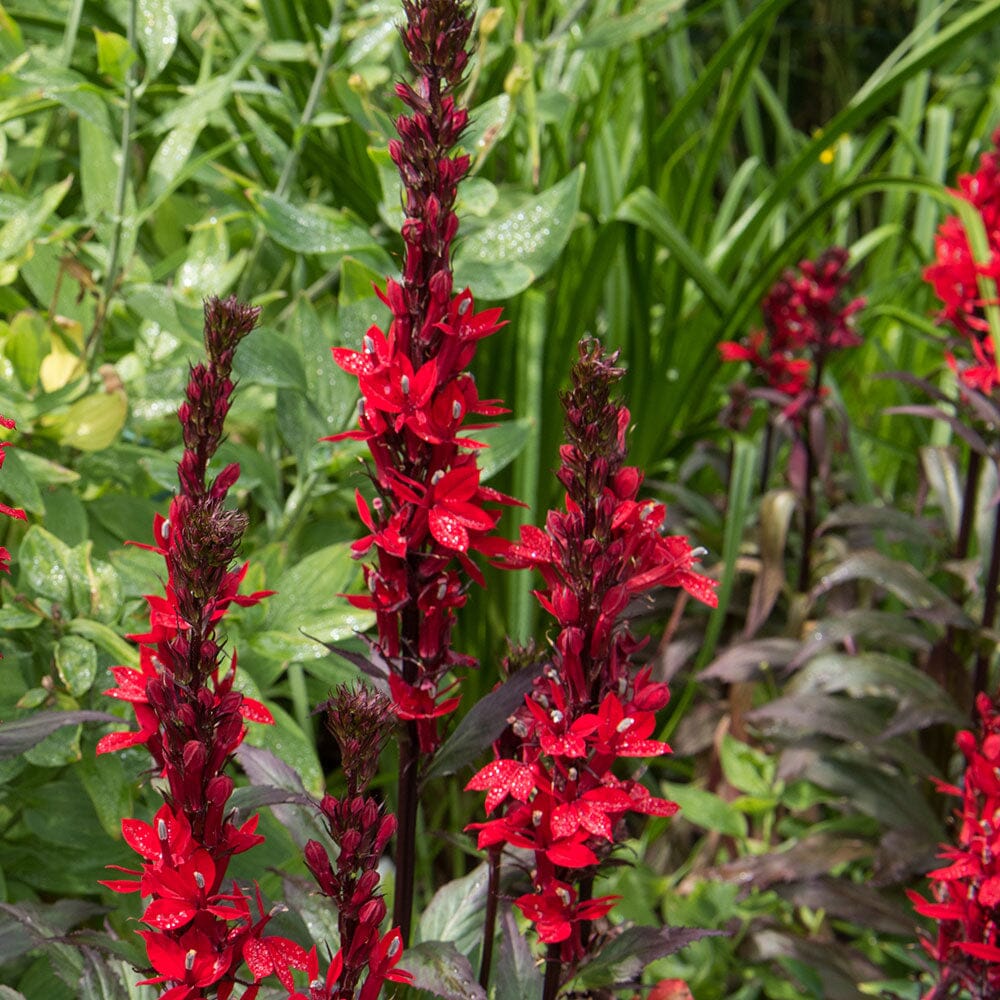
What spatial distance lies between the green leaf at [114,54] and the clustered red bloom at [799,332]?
4.08 feet

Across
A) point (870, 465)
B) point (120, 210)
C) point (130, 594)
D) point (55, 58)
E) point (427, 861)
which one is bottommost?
point (427, 861)

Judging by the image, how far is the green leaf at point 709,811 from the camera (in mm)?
2033

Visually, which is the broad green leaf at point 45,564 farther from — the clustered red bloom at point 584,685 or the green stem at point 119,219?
the clustered red bloom at point 584,685

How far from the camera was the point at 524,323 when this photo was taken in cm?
223

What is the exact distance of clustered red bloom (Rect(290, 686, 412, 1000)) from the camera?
0.77 m

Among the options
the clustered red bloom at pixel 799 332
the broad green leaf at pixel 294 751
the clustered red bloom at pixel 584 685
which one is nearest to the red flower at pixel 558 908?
the clustered red bloom at pixel 584 685

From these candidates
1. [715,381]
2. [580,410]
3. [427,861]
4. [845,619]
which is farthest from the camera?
[715,381]

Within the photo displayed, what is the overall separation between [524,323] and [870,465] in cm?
145

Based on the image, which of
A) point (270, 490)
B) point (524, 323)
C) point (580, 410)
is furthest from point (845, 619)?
point (580, 410)

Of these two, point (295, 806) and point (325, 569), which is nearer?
point (295, 806)

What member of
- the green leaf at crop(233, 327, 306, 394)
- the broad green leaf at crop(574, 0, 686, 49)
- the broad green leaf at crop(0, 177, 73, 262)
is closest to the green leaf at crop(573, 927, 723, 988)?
the green leaf at crop(233, 327, 306, 394)

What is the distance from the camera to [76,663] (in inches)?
51.6

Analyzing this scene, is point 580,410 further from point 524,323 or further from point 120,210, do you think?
point 524,323

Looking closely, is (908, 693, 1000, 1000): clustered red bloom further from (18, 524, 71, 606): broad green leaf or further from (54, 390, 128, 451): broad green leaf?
(54, 390, 128, 451): broad green leaf
